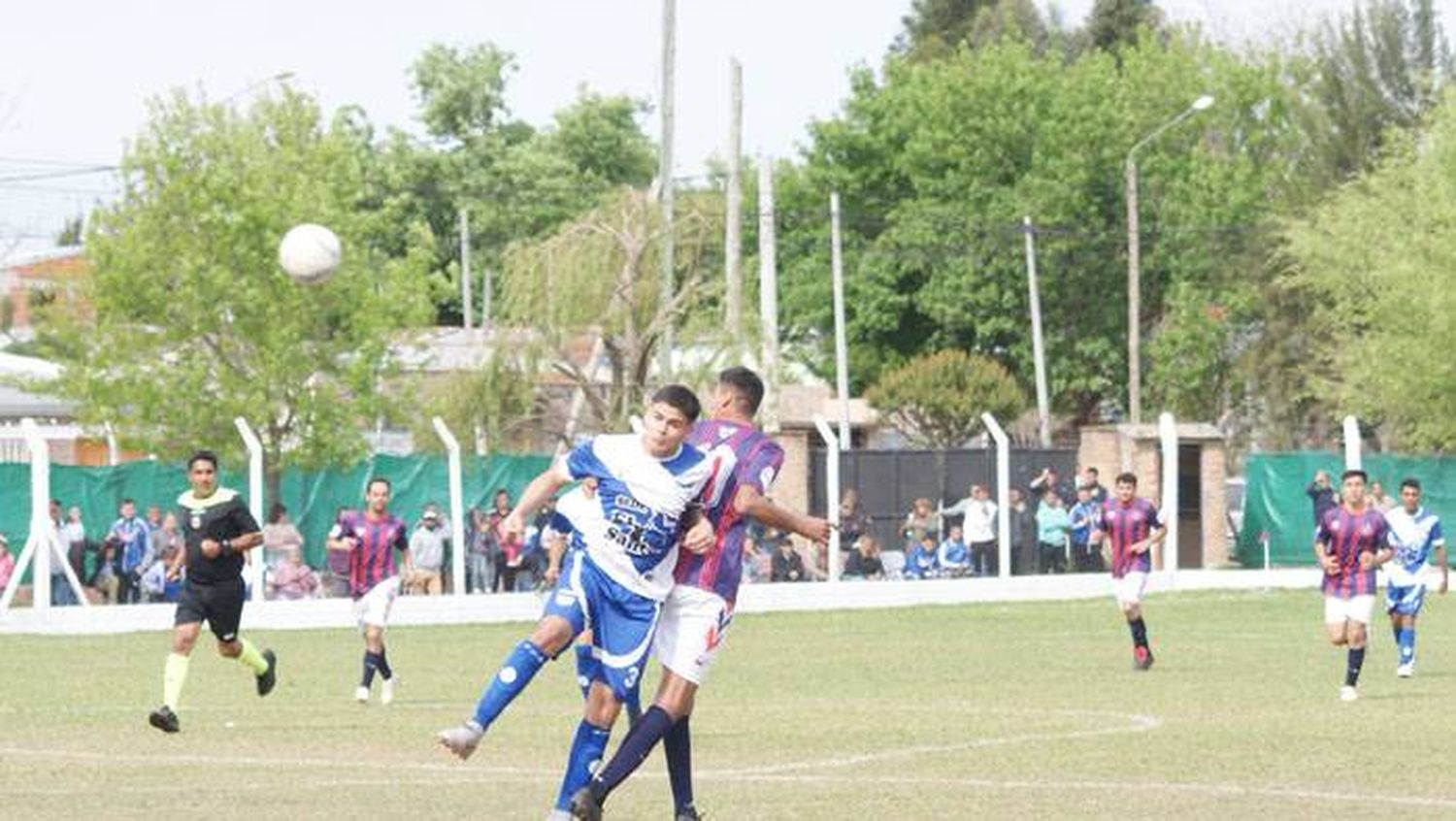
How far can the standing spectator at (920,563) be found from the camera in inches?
1625

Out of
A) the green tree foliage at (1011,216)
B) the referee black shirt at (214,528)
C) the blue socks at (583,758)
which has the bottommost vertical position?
the blue socks at (583,758)

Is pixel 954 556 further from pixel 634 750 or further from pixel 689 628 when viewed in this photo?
pixel 634 750

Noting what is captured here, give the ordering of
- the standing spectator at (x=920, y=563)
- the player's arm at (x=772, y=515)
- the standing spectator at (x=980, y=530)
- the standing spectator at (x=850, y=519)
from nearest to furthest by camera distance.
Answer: the player's arm at (x=772, y=515)
the standing spectator at (x=850, y=519)
the standing spectator at (x=980, y=530)
the standing spectator at (x=920, y=563)

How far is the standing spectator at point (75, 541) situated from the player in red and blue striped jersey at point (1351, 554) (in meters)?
17.1

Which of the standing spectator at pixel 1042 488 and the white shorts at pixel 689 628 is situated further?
the standing spectator at pixel 1042 488

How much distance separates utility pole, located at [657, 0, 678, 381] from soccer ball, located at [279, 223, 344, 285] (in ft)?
47.5

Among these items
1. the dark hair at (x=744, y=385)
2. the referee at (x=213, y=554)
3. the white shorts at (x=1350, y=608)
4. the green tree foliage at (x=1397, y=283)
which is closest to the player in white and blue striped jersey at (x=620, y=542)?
the dark hair at (x=744, y=385)

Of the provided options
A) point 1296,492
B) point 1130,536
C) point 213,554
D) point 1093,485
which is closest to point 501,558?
point 1093,485

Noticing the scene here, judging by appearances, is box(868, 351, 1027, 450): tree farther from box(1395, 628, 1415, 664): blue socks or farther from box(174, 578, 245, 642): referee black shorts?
box(174, 578, 245, 642): referee black shorts

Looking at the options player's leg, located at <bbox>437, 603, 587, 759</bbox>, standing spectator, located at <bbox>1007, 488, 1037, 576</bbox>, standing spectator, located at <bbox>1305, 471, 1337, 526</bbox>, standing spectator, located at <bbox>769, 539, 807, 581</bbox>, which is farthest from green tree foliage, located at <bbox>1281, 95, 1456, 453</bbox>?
player's leg, located at <bbox>437, 603, 587, 759</bbox>

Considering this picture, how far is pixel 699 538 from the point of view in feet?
41.3

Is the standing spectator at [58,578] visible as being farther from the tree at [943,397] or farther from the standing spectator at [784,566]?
the tree at [943,397]

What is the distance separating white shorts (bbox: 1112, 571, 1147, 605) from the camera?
2684cm

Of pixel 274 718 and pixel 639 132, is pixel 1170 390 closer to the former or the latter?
pixel 639 132
